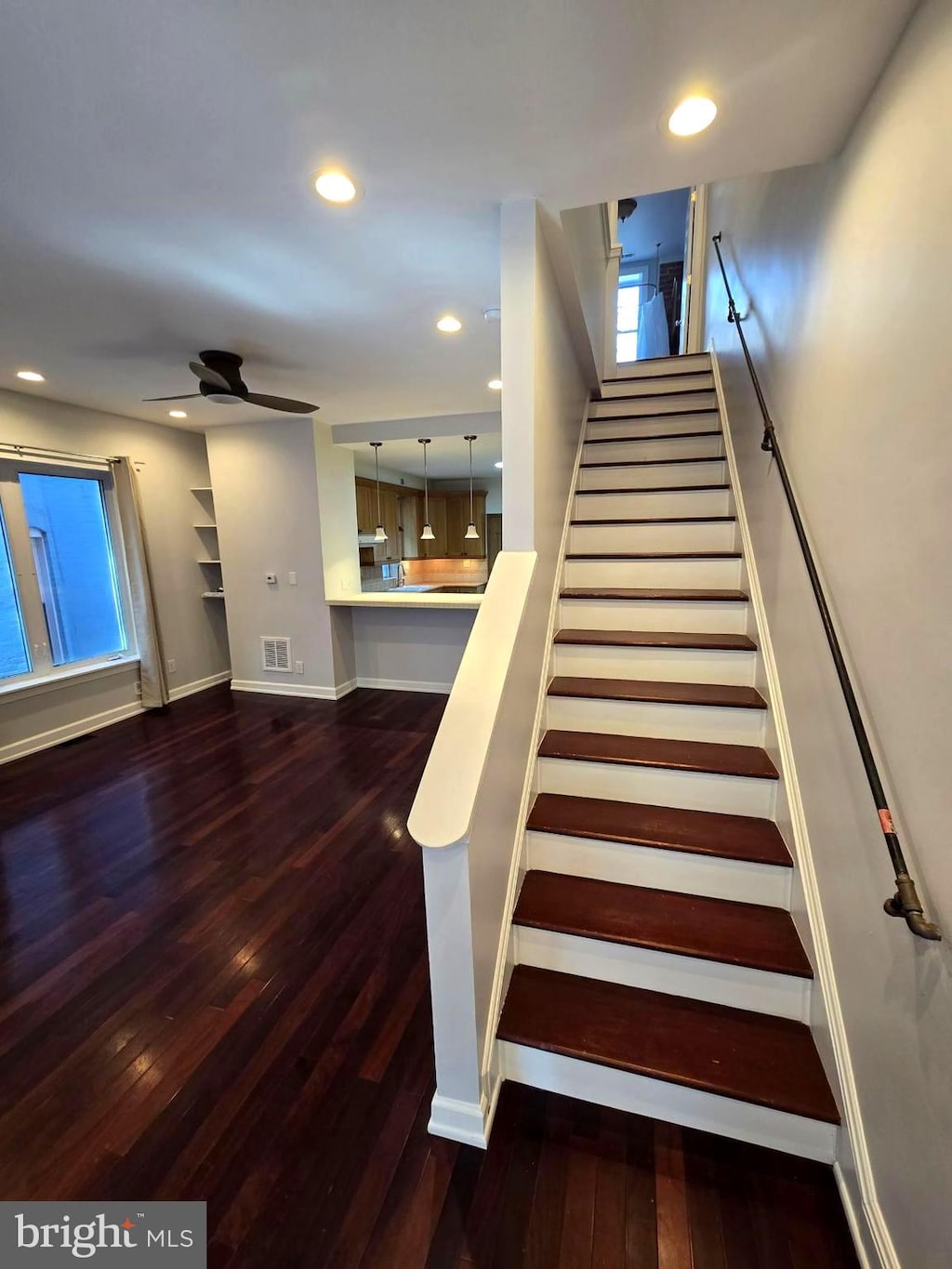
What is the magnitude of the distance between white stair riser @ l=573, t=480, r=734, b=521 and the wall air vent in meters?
3.47

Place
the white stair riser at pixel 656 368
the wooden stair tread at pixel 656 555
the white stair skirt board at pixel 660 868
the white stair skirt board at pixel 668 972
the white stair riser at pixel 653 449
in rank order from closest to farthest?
the white stair skirt board at pixel 668 972, the white stair skirt board at pixel 660 868, the wooden stair tread at pixel 656 555, the white stair riser at pixel 653 449, the white stair riser at pixel 656 368

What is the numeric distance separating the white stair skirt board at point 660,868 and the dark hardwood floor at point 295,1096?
60cm

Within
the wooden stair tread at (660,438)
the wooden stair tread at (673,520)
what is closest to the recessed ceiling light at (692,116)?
the wooden stair tread at (673,520)

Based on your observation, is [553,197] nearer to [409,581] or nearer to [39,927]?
[39,927]

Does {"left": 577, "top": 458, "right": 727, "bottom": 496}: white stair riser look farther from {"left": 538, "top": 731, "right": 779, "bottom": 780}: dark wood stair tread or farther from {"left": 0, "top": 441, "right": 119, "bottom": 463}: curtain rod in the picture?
{"left": 0, "top": 441, "right": 119, "bottom": 463}: curtain rod

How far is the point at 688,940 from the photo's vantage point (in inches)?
58.4

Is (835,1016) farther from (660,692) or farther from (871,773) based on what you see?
(660,692)

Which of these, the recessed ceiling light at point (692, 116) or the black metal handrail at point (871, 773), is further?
the recessed ceiling light at point (692, 116)

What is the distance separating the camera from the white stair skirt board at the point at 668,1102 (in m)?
1.27

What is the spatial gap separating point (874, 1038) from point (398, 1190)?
1.18m

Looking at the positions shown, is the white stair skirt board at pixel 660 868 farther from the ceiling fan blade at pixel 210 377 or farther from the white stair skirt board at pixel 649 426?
the ceiling fan blade at pixel 210 377

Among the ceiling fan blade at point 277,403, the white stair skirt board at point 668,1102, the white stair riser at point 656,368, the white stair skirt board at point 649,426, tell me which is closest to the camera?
the white stair skirt board at point 668,1102

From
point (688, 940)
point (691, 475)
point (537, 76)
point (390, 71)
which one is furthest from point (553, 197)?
point (688, 940)

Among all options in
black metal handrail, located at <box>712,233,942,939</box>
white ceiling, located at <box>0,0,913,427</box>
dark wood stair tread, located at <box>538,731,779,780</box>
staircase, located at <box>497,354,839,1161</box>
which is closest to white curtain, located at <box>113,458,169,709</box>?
white ceiling, located at <box>0,0,913,427</box>
